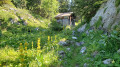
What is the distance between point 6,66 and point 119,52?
4450 millimetres

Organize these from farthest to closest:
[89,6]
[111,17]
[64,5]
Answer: [64,5], [89,6], [111,17]

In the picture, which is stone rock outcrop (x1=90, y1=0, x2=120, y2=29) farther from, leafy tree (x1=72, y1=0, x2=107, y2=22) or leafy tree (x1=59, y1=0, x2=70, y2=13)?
leafy tree (x1=59, y1=0, x2=70, y2=13)

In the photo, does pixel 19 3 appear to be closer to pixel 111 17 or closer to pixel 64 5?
pixel 111 17

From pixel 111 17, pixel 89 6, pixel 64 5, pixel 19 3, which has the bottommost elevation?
pixel 111 17

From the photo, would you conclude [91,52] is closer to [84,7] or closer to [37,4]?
[84,7]

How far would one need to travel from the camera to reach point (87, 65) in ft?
11.7

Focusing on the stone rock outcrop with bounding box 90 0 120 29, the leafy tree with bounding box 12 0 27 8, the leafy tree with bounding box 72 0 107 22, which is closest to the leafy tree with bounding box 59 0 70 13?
the leafy tree with bounding box 12 0 27 8

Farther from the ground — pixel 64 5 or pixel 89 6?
pixel 89 6

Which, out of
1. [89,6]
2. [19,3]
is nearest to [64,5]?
[19,3]

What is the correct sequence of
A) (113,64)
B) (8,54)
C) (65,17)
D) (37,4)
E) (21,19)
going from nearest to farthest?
(113,64)
(8,54)
(21,19)
(65,17)
(37,4)

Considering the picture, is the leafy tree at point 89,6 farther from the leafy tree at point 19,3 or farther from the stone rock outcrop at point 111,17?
the leafy tree at point 19,3

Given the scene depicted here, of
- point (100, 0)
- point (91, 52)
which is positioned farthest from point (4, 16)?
point (100, 0)

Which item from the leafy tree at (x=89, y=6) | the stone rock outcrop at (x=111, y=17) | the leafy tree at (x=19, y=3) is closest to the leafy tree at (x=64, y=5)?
the leafy tree at (x=19, y=3)

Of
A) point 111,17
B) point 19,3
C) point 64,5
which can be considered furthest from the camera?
point 64,5
